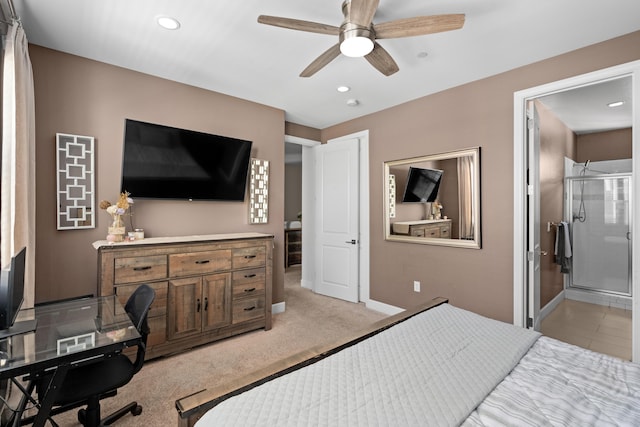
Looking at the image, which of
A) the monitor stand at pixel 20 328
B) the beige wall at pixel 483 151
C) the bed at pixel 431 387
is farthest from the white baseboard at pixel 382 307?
the monitor stand at pixel 20 328

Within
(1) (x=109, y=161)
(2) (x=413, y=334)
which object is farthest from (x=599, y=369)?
(1) (x=109, y=161)

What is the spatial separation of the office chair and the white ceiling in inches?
75.8

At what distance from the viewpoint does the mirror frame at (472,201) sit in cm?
309

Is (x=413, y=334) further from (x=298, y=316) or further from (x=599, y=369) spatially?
(x=298, y=316)

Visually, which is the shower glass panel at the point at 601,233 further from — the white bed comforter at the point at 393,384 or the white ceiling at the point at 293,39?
the white bed comforter at the point at 393,384

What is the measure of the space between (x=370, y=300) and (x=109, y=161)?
11.2 feet

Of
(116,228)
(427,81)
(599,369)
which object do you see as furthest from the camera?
(427,81)

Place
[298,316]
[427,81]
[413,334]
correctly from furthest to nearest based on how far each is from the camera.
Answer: [298,316] → [427,81] → [413,334]

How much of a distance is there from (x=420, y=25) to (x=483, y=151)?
1.75 meters

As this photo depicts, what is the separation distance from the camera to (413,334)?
1600 millimetres

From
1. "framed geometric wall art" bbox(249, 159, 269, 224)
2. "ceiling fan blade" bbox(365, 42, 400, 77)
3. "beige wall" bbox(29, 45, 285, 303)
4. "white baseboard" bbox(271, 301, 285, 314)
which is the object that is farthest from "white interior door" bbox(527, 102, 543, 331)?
"beige wall" bbox(29, 45, 285, 303)

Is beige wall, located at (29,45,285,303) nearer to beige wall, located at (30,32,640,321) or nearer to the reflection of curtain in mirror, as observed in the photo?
beige wall, located at (30,32,640,321)

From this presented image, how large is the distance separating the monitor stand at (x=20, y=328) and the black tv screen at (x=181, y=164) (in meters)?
1.38

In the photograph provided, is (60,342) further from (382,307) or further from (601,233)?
(601,233)
